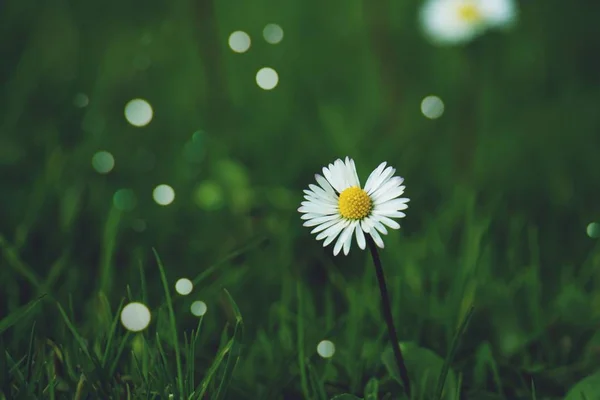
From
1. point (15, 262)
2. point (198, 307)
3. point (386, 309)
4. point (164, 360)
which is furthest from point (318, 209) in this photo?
point (15, 262)

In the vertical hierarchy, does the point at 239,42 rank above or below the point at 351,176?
above

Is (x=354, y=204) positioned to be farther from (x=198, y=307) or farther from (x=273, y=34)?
(x=273, y=34)

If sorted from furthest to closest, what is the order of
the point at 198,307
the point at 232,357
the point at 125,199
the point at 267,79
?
the point at 267,79 → the point at 125,199 → the point at 198,307 → the point at 232,357

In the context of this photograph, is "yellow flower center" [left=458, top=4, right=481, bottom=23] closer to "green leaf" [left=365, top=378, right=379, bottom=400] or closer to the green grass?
the green grass

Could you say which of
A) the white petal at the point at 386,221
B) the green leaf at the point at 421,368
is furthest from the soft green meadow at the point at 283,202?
the white petal at the point at 386,221

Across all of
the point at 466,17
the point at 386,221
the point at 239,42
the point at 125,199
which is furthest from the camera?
the point at 239,42

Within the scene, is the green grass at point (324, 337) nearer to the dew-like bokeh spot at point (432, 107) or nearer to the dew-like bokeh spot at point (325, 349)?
the dew-like bokeh spot at point (325, 349)

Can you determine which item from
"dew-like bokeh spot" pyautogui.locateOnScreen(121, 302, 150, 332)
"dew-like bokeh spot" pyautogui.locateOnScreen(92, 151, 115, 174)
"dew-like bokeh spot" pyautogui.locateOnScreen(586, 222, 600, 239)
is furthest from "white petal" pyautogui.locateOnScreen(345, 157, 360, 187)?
"dew-like bokeh spot" pyautogui.locateOnScreen(92, 151, 115, 174)

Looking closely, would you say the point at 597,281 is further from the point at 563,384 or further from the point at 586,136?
the point at 586,136
